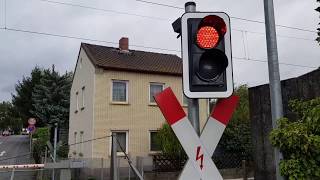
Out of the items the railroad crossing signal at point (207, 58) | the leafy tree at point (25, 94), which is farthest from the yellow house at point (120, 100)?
the leafy tree at point (25, 94)

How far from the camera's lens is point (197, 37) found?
3.38 m

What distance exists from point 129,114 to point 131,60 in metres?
4.01

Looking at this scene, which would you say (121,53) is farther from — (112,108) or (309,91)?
(309,91)

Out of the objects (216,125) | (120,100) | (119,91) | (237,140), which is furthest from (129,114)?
(216,125)

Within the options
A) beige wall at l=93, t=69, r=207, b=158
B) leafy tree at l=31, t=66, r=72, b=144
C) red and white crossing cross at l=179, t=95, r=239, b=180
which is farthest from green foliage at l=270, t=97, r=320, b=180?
leafy tree at l=31, t=66, r=72, b=144

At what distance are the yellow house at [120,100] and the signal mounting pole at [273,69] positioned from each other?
19.8 meters

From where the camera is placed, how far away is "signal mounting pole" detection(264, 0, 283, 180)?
3746 millimetres

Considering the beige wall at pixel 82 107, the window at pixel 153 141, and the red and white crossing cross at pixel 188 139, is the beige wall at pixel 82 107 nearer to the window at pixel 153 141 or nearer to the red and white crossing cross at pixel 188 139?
the window at pixel 153 141

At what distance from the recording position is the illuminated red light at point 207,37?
3.36 m

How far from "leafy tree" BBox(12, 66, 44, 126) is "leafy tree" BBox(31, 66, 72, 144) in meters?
7.97

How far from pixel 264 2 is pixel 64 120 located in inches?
1710

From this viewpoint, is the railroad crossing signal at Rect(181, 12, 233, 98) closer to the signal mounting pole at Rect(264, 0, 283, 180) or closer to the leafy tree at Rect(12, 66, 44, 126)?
the signal mounting pole at Rect(264, 0, 283, 180)

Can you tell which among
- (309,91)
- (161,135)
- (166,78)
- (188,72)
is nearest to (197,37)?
(188,72)

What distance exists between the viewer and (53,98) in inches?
1843
